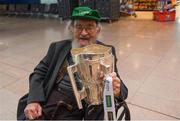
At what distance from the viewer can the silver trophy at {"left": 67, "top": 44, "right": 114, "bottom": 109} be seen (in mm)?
976

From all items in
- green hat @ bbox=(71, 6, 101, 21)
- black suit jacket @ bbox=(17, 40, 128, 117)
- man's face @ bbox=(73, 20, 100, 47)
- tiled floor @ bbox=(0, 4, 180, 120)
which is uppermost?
green hat @ bbox=(71, 6, 101, 21)

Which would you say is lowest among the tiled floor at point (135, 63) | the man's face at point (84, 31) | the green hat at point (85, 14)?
the tiled floor at point (135, 63)

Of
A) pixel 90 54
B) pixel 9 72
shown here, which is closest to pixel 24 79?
pixel 9 72

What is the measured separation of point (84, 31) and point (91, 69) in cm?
48

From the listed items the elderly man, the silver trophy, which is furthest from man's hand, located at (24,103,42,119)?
the silver trophy

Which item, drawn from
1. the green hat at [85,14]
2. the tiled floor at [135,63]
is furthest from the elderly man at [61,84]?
the tiled floor at [135,63]

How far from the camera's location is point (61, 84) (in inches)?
58.2

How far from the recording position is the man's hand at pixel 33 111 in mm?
1341

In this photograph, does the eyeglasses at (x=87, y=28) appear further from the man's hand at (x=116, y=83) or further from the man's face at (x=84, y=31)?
the man's hand at (x=116, y=83)

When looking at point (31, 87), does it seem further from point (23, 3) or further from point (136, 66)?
point (23, 3)

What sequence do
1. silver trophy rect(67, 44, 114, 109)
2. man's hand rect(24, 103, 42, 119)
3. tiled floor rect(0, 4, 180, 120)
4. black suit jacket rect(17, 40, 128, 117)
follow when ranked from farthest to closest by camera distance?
tiled floor rect(0, 4, 180, 120)
black suit jacket rect(17, 40, 128, 117)
man's hand rect(24, 103, 42, 119)
silver trophy rect(67, 44, 114, 109)

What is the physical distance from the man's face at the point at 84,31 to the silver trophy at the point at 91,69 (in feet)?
1.25

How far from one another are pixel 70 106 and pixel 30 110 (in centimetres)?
25

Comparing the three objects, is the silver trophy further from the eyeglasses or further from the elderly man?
the eyeglasses
